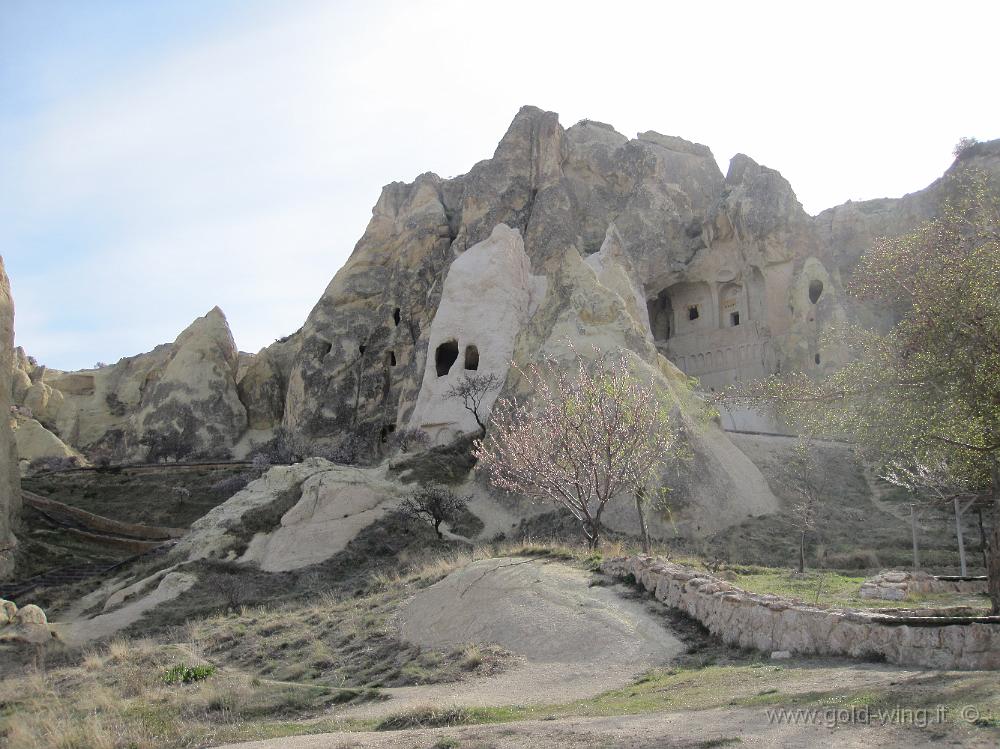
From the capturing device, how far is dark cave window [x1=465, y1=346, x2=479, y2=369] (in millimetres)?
35125

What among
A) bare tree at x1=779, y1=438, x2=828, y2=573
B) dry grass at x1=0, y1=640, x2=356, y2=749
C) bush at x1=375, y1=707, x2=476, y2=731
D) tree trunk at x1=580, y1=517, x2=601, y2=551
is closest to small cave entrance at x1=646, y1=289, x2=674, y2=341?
bare tree at x1=779, y1=438, x2=828, y2=573

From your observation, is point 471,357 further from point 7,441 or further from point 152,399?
point 152,399

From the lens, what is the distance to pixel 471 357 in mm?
35281

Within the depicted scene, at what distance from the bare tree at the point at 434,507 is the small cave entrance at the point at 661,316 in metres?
26.1

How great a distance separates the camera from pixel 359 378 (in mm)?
44469

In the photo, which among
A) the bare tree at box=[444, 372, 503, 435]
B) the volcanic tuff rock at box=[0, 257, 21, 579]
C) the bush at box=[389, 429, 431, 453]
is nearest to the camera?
the volcanic tuff rock at box=[0, 257, 21, 579]

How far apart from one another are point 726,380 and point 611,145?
1455 centimetres

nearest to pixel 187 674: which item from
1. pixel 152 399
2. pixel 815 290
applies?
pixel 815 290

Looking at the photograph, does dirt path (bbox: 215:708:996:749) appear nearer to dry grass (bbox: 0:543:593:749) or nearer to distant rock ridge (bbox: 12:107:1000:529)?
dry grass (bbox: 0:543:593:749)

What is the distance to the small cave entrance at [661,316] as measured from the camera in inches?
1921

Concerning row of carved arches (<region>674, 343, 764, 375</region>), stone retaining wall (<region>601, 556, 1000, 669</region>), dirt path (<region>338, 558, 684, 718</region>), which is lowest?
dirt path (<region>338, 558, 684, 718</region>)

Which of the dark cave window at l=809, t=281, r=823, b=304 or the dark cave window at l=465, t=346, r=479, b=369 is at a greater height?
the dark cave window at l=809, t=281, r=823, b=304

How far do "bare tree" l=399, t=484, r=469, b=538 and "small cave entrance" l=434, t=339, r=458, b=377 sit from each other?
36.8 feet

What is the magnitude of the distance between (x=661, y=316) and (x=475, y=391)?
2043cm
